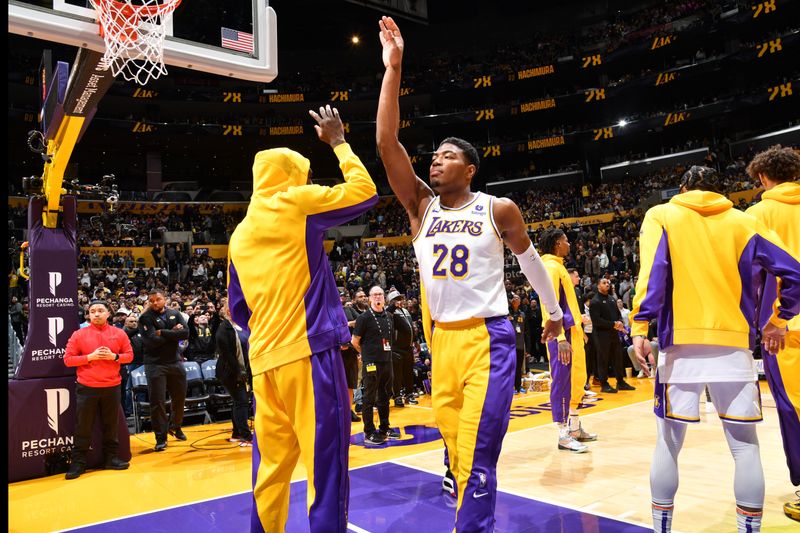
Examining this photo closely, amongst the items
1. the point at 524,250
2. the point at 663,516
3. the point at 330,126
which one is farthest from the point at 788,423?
the point at 330,126

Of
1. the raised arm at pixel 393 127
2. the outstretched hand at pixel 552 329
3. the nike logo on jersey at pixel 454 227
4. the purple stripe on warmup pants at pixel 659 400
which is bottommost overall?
the purple stripe on warmup pants at pixel 659 400

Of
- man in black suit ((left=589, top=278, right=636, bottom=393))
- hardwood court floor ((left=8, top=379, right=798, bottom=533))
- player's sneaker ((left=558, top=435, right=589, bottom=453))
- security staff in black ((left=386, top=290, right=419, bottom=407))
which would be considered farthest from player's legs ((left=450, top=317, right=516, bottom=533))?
man in black suit ((left=589, top=278, right=636, bottom=393))

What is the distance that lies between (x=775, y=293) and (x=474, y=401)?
2.04 meters

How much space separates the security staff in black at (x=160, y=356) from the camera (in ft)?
24.6

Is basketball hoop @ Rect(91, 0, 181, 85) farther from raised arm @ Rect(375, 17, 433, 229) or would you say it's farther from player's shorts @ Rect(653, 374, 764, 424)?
player's shorts @ Rect(653, 374, 764, 424)

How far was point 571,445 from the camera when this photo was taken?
20.0ft

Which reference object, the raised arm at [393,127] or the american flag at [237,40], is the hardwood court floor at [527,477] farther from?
the american flag at [237,40]

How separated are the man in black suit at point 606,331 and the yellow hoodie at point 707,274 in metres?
7.33

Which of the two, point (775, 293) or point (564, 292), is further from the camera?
point (564, 292)

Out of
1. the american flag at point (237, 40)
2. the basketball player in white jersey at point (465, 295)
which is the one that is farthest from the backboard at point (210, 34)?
the basketball player in white jersey at point (465, 295)

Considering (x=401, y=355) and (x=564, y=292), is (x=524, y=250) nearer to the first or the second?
(x=564, y=292)

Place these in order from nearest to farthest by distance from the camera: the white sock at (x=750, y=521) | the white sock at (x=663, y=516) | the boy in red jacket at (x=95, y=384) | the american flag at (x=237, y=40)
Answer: the white sock at (x=750, y=521)
the white sock at (x=663, y=516)
the american flag at (x=237, y=40)
the boy in red jacket at (x=95, y=384)

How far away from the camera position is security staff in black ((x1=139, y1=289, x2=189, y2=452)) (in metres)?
7.51

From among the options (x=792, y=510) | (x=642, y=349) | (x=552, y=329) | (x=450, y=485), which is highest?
(x=552, y=329)
